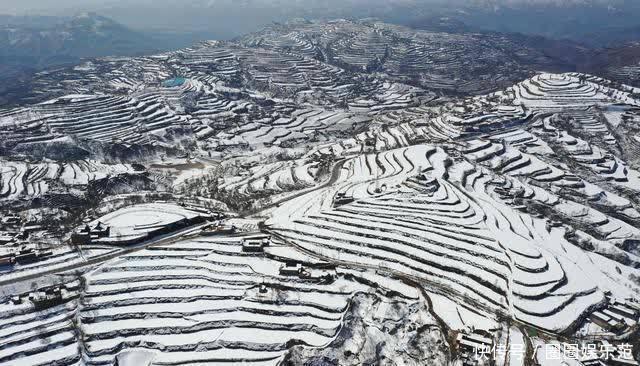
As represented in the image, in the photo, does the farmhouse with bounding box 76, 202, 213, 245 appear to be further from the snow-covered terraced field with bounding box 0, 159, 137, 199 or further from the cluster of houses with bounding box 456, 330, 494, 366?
the cluster of houses with bounding box 456, 330, 494, 366

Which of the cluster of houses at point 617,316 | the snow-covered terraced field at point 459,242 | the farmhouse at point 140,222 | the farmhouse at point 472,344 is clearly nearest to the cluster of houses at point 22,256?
the farmhouse at point 140,222

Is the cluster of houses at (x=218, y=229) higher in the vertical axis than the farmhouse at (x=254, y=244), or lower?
lower

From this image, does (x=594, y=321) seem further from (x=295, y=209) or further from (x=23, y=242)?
(x=23, y=242)

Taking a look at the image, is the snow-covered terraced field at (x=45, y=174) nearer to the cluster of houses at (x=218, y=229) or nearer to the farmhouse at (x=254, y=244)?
the cluster of houses at (x=218, y=229)

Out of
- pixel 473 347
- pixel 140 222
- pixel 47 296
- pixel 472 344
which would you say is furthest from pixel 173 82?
pixel 473 347

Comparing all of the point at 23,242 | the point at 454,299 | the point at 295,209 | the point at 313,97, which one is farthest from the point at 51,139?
the point at 454,299

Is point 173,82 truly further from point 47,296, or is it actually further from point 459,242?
point 459,242

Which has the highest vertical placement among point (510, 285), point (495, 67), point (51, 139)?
point (495, 67)

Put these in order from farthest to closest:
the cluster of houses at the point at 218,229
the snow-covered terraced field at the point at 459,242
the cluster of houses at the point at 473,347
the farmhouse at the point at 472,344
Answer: the cluster of houses at the point at 218,229, the snow-covered terraced field at the point at 459,242, the farmhouse at the point at 472,344, the cluster of houses at the point at 473,347
